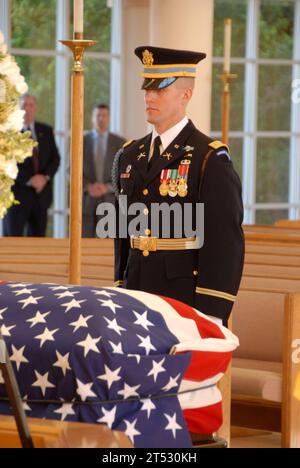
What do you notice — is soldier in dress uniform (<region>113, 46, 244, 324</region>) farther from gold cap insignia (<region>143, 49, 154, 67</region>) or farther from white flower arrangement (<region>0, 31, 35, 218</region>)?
white flower arrangement (<region>0, 31, 35, 218</region>)

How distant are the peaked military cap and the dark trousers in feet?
20.8

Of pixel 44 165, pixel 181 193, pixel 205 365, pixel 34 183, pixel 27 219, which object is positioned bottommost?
pixel 27 219

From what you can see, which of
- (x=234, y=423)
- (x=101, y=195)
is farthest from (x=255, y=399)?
(x=101, y=195)

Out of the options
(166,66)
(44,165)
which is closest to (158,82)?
(166,66)

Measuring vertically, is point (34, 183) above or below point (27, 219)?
above

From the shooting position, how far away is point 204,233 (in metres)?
3.30

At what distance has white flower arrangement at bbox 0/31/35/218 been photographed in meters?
1.88

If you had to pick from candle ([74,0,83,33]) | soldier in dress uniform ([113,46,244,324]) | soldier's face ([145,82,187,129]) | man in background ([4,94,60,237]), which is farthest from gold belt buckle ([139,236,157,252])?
man in background ([4,94,60,237])

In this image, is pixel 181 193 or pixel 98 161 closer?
pixel 181 193

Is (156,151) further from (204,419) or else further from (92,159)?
(92,159)

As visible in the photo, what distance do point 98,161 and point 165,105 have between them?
671 centimetres

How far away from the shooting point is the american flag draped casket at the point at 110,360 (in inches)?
83.0

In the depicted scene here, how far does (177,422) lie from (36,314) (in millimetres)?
343

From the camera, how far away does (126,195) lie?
360cm
